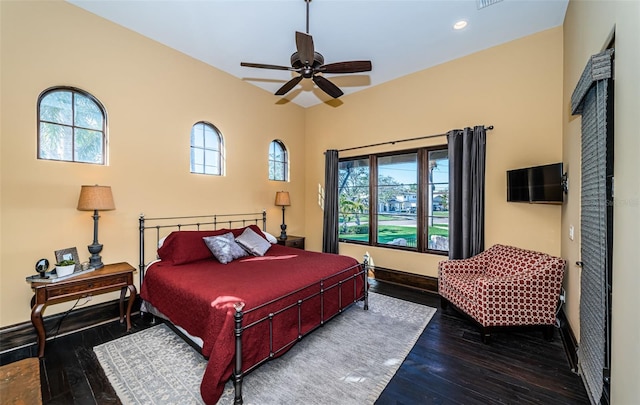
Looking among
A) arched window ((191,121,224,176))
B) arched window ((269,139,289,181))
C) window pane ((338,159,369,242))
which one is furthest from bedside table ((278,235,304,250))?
arched window ((191,121,224,176))

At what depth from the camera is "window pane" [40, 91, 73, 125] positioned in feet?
9.00

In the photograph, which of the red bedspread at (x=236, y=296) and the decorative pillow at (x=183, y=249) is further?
the decorative pillow at (x=183, y=249)

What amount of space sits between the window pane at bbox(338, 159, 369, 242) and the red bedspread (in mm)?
1800

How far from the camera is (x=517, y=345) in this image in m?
2.62

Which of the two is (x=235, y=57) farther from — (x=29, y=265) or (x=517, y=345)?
(x=517, y=345)

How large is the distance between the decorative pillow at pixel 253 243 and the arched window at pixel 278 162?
1.65 metres

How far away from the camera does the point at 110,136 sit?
10.3 feet

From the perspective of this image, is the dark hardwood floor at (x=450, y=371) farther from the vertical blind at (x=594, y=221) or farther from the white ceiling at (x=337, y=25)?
the white ceiling at (x=337, y=25)

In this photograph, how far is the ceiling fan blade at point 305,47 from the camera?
2.38 m

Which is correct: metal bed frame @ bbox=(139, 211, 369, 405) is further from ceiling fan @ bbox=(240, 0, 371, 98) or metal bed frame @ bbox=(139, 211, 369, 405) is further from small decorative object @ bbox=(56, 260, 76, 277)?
ceiling fan @ bbox=(240, 0, 371, 98)

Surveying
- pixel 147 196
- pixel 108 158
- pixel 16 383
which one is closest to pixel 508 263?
pixel 16 383

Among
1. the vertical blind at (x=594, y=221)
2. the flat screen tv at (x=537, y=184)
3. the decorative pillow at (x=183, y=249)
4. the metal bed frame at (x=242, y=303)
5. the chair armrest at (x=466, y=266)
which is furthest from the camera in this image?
the chair armrest at (x=466, y=266)

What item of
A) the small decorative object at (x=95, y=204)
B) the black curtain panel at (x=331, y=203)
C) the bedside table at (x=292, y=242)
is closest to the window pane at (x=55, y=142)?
the small decorative object at (x=95, y=204)

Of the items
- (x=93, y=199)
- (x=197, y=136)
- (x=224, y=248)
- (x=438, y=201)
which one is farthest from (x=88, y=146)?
(x=438, y=201)
